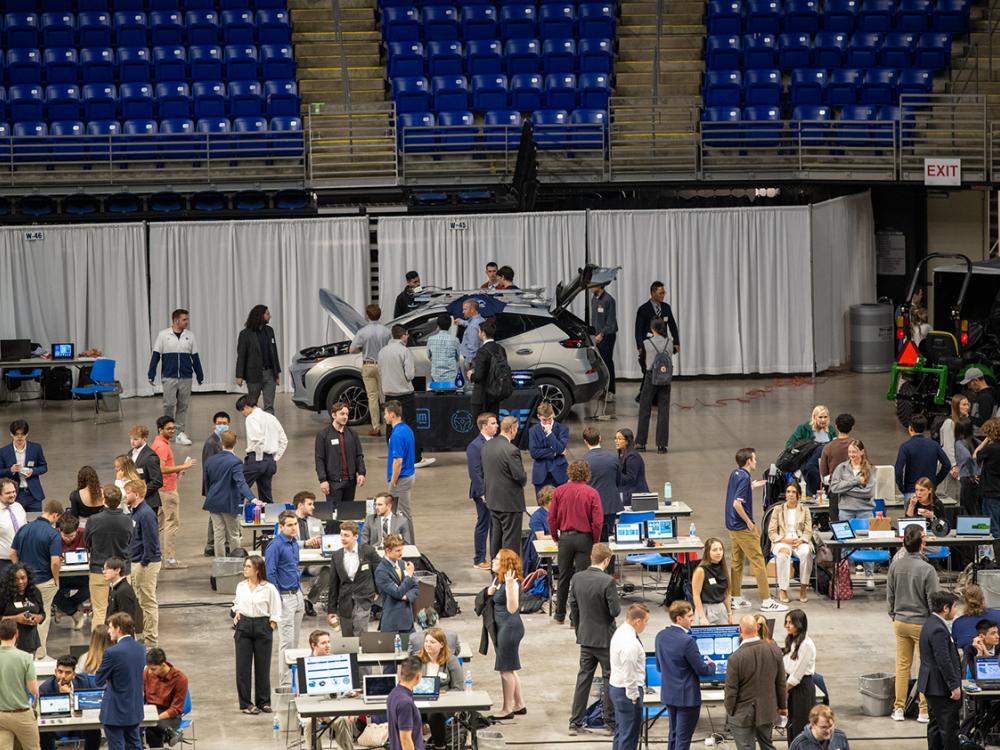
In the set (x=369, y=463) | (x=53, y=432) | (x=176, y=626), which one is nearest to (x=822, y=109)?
(x=369, y=463)

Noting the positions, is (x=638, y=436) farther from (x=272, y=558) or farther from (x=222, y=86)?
(x=222, y=86)

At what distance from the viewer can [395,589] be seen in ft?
39.5

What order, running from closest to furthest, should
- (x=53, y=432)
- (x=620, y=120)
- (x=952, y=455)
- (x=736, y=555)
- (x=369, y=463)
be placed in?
(x=736, y=555) < (x=952, y=455) < (x=369, y=463) < (x=53, y=432) < (x=620, y=120)

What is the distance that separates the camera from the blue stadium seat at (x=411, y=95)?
27.5 metres

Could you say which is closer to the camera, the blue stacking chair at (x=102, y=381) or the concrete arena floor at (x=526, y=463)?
the concrete arena floor at (x=526, y=463)

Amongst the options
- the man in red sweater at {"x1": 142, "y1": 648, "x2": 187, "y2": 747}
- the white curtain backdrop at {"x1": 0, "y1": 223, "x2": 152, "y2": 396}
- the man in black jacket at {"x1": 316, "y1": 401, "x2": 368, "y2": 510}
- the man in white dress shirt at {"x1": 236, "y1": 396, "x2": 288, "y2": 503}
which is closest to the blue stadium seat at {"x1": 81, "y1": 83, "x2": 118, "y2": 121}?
the white curtain backdrop at {"x1": 0, "y1": 223, "x2": 152, "y2": 396}

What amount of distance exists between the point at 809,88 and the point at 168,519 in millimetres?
16288

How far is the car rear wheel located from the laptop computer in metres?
10.9

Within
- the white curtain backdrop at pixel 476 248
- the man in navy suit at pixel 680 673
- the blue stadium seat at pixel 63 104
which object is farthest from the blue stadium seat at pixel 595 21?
the man in navy suit at pixel 680 673

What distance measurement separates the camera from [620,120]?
2730 centimetres

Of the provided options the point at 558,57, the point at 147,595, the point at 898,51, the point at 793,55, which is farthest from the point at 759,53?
the point at 147,595

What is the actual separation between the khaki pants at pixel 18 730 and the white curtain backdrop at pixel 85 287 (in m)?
15.3

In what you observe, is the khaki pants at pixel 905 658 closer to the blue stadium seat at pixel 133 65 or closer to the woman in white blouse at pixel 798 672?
the woman in white blouse at pixel 798 672

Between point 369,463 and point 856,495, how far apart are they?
22.8 ft
